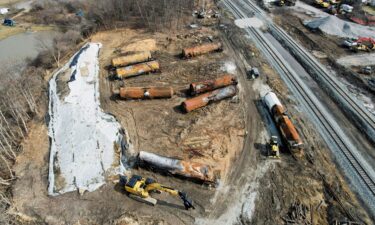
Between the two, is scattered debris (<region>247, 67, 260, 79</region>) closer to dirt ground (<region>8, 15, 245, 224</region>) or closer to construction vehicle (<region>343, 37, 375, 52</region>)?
dirt ground (<region>8, 15, 245, 224</region>)

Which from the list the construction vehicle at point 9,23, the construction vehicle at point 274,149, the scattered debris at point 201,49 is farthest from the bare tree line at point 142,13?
A: the construction vehicle at point 274,149

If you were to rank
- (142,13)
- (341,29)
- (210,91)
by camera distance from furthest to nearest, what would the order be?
(142,13)
(341,29)
(210,91)

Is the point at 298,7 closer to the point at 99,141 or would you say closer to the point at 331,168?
the point at 331,168

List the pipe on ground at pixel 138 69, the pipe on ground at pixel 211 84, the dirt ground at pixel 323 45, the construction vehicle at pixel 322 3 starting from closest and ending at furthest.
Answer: the pipe on ground at pixel 211 84
the pipe on ground at pixel 138 69
the dirt ground at pixel 323 45
the construction vehicle at pixel 322 3

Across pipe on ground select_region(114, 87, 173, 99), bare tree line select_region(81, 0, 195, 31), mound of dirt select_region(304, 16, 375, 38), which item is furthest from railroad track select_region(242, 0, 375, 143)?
pipe on ground select_region(114, 87, 173, 99)

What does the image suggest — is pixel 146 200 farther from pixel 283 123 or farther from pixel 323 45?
pixel 323 45

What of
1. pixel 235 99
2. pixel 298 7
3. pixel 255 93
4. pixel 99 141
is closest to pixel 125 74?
pixel 99 141

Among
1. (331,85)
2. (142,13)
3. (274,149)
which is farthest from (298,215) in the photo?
(142,13)

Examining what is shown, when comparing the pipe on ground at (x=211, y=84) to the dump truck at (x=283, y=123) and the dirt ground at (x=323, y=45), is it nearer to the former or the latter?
the dump truck at (x=283, y=123)
